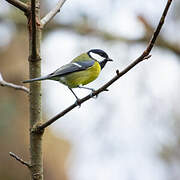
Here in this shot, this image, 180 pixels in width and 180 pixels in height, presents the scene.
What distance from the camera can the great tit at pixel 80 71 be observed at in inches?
81.6

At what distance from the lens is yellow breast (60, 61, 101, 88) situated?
6.85 ft

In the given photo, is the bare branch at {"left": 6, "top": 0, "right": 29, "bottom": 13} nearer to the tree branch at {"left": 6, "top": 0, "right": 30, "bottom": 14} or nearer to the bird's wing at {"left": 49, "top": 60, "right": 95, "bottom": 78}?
the tree branch at {"left": 6, "top": 0, "right": 30, "bottom": 14}

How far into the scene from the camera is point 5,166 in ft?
16.9

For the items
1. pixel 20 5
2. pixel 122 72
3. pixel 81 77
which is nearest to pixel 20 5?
pixel 20 5

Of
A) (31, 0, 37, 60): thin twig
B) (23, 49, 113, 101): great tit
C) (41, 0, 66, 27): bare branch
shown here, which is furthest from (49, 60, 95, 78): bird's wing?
(31, 0, 37, 60): thin twig

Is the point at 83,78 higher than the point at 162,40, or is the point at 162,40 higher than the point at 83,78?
the point at 162,40

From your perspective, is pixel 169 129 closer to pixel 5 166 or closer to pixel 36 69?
pixel 5 166

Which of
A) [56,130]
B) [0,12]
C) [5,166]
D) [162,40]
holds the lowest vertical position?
[5,166]

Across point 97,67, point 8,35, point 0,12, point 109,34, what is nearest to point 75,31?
point 109,34

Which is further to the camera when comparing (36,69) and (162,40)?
(162,40)

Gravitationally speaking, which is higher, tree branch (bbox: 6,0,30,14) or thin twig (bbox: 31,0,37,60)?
tree branch (bbox: 6,0,30,14)

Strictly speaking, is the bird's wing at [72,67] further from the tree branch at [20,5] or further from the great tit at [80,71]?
the tree branch at [20,5]

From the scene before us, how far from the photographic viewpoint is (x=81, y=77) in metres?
2.14

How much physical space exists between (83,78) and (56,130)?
3.83 meters
